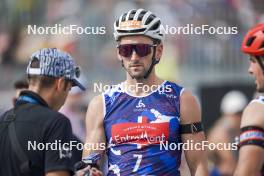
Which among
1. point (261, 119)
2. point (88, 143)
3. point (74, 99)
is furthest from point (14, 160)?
point (74, 99)

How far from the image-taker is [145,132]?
Answer: 8.44m

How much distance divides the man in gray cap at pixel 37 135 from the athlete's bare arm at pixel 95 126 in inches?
24.0

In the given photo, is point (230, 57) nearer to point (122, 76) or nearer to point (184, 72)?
point (184, 72)

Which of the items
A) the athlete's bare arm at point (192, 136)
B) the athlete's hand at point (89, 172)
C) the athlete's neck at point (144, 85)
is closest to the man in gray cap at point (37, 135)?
the athlete's hand at point (89, 172)

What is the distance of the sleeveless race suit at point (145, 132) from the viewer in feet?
27.5

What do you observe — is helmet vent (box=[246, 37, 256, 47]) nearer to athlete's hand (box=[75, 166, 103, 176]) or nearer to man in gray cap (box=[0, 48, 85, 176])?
man in gray cap (box=[0, 48, 85, 176])

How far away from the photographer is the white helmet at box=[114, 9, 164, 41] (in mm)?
8672

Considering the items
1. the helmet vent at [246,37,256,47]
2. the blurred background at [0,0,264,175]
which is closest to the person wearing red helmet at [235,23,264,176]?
the helmet vent at [246,37,256,47]

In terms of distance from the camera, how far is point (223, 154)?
14.1 m

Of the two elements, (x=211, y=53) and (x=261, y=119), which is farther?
(x=211, y=53)

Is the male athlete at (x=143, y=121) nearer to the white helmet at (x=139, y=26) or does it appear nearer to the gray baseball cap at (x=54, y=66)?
the white helmet at (x=139, y=26)

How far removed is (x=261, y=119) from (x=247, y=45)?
2.62 feet

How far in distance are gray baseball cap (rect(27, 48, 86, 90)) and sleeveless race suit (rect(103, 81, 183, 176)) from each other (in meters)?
0.49

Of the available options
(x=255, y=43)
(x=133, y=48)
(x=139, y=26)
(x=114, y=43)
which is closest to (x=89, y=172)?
(x=133, y=48)
